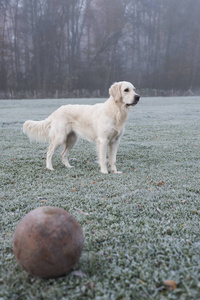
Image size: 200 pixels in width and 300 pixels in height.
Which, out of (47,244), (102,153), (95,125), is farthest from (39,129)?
(47,244)

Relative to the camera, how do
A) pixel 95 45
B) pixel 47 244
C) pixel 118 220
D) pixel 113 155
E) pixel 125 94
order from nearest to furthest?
pixel 47 244 → pixel 118 220 → pixel 125 94 → pixel 113 155 → pixel 95 45

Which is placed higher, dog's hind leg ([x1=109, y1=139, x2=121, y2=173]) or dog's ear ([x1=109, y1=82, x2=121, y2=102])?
dog's ear ([x1=109, y1=82, x2=121, y2=102])

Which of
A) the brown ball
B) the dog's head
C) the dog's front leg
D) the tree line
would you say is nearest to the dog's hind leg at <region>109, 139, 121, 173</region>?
the dog's front leg

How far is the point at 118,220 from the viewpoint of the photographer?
2990 millimetres

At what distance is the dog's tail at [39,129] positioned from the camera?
5.86 metres

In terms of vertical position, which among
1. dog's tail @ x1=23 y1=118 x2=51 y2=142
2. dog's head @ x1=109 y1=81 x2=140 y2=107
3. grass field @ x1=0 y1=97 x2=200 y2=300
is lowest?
grass field @ x1=0 y1=97 x2=200 y2=300

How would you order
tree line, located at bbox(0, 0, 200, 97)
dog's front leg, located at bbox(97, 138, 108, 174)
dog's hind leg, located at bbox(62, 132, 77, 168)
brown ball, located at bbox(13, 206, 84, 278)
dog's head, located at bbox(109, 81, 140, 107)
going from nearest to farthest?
brown ball, located at bbox(13, 206, 84, 278)
dog's head, located at bbox(109, 81, 140, 107)
dog's front leg, located at bbox(97, 138, 108, 174)
dog's hind leg, located at bbox(62, 132, 77, 168)
tree line, located at bbox(0, 0, 200, 97)

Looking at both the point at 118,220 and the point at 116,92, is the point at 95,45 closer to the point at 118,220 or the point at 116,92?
the point at 116,92

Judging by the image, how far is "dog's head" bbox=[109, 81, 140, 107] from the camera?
16.7 ft

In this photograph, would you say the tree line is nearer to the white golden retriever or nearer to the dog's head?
the white golden retriever

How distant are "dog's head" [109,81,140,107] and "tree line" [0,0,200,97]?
3360cm

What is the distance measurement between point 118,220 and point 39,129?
11.3 ft

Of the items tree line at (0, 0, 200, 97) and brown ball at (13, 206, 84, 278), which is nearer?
brown ball at (13, 206, 84, 278)

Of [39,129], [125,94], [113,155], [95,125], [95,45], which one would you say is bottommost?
[113,155]
